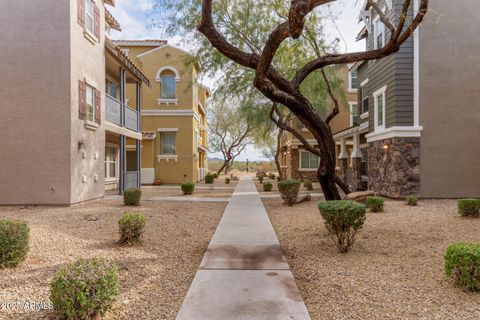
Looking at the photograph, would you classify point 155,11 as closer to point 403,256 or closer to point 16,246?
point 16,246

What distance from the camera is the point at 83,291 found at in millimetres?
3301

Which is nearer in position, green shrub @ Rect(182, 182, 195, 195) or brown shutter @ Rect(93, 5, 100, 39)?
brown shutter @ Rect(93, 5, 100, 39)

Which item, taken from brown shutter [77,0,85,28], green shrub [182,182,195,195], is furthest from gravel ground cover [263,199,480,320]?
brown shutter [77,0,85,28]

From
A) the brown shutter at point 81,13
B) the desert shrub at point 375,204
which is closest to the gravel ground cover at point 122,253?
the desert shrub at point 375,204

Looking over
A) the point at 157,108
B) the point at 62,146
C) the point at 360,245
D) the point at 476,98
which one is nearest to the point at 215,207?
the point at 62,146

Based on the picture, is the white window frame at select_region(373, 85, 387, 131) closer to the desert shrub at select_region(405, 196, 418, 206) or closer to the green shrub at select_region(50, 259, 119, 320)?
the desert shrub at select_region(405, 196, 418, 206)

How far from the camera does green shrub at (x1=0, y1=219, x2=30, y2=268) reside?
16.3 feet

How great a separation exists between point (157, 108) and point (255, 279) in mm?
21117

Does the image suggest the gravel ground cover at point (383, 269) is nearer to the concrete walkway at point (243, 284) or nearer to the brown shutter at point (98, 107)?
the concrete walkway at point (243, 284)

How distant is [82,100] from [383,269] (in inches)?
430

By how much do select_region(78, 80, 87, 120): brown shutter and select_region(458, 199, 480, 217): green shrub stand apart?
40.4 ft

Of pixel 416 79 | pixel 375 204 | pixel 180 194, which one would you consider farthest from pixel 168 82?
pixel 375 204

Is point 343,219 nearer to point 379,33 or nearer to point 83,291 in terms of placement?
point 83,291

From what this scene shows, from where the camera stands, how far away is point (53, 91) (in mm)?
10953
